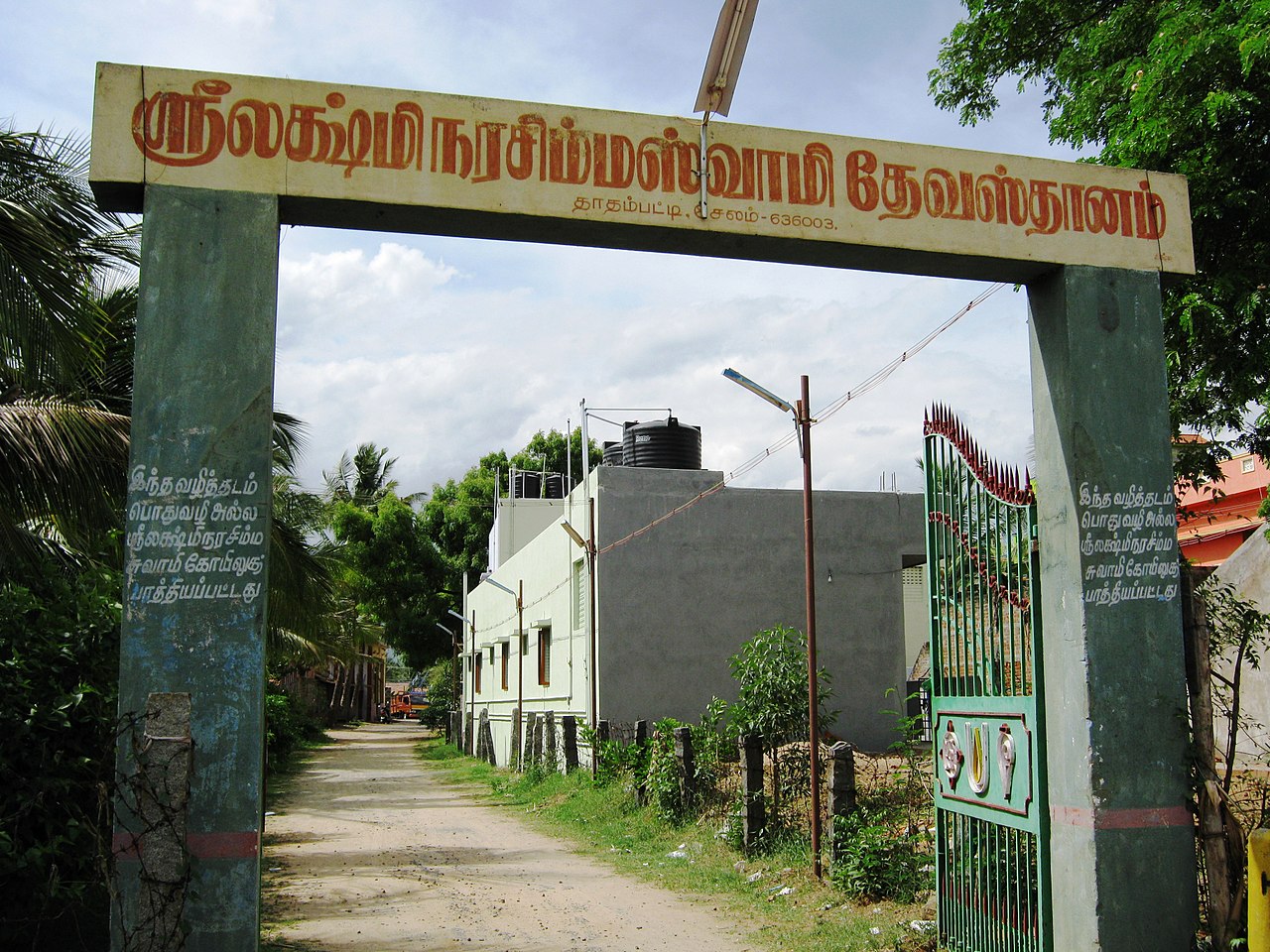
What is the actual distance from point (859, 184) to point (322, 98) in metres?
2.81

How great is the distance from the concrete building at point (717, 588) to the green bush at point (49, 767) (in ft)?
35.2

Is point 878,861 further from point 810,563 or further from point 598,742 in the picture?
point 598,742

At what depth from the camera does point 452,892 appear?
33.8 feet

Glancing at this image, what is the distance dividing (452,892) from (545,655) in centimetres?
1195

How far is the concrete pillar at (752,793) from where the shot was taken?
10.5 m

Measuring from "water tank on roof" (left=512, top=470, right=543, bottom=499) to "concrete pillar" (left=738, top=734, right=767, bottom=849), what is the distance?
23592 millimetres

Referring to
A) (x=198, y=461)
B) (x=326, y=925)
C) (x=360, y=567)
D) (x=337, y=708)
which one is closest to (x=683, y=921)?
(x=326, y=925)

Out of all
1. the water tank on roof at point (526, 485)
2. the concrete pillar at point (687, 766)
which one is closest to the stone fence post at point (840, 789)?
the concrete pillar at point (687, 766)

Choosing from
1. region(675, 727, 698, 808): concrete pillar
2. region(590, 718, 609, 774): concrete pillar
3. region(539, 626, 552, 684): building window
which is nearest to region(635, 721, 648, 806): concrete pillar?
region(675, 727, 698, 808): concrete pillar

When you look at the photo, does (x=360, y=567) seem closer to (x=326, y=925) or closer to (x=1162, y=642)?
(x=326, y=925)

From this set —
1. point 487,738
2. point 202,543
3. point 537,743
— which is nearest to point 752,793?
point 202,543

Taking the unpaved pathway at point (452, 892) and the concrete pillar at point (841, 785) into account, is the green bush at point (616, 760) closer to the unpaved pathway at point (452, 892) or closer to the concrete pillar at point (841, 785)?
the unpaved pathway at point (452, 892)

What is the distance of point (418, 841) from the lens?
13797 millimetres

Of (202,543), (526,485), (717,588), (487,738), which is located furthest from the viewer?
(526,485)
